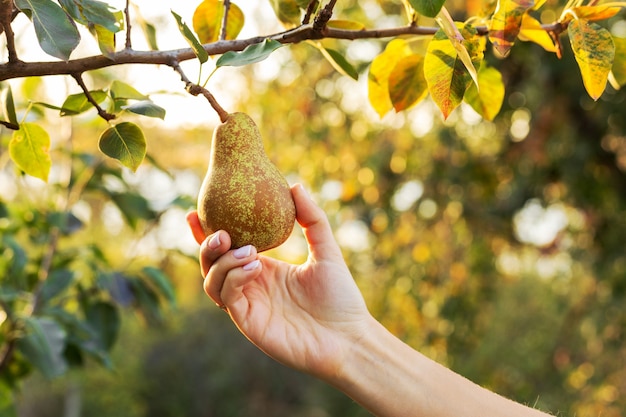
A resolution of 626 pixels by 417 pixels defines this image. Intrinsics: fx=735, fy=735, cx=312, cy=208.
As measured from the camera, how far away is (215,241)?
73 cm

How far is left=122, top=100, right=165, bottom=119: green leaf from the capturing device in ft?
2.20

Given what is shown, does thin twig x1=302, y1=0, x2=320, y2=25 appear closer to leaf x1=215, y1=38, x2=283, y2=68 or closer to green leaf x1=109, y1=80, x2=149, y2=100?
leaf x1=215, y1=38, x2=283, y2=68

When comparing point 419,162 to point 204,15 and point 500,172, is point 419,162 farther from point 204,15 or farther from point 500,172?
point 204,15

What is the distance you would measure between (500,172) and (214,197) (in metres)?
2.67

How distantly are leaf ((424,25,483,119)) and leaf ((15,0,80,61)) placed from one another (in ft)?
1.00

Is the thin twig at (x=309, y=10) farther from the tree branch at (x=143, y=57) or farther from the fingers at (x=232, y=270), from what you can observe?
the fingers at (x=232, y=270)

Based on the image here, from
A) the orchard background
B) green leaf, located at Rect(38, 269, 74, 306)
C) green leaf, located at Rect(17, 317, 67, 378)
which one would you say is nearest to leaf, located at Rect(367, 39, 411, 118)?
the orchard background

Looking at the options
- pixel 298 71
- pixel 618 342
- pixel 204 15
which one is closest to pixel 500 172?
pixel 618 342

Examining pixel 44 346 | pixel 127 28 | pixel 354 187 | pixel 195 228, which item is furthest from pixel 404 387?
pixel 354 187

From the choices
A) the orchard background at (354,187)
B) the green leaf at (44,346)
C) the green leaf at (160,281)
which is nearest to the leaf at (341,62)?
the orchard background at (354,187)

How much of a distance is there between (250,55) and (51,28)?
0.16 m

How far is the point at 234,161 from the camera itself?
77 cm

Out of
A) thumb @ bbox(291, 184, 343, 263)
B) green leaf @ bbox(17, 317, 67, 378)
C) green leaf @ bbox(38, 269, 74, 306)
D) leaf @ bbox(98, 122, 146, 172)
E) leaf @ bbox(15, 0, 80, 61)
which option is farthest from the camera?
green leaf @ bbox(38, 269, 74, 306)

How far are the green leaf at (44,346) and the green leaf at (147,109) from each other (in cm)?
72
